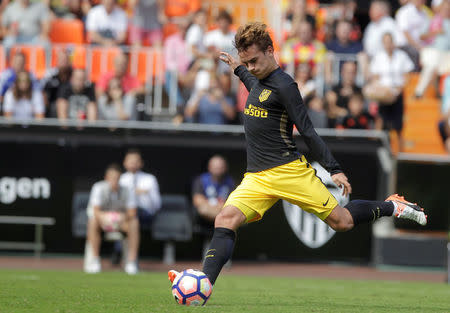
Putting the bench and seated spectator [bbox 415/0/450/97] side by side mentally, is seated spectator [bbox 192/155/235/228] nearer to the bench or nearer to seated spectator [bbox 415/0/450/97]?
the bench

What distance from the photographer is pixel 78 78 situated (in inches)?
595

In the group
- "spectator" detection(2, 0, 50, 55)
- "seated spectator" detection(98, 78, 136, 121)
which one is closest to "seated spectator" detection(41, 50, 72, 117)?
"seated spectator" detection(98, 78, 136, 121)

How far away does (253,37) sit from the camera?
742 cm

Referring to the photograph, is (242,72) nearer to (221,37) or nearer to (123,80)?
(123,80)

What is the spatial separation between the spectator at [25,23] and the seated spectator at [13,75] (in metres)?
1.70

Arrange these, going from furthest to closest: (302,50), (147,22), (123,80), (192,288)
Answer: (147,22) → (302,50) → (123,80) → (192,288)

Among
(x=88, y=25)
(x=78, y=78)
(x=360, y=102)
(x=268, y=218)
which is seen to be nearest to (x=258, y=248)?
(x=268, y=218)

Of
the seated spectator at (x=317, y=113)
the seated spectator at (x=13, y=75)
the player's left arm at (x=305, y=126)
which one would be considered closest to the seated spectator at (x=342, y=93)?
the seated spectator at (x=317, y=113)

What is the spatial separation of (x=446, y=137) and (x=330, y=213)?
8.35 m

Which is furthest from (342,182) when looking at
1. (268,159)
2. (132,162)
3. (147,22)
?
(147,22)

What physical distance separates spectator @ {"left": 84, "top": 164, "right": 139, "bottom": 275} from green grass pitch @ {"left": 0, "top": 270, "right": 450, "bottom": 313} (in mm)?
1373

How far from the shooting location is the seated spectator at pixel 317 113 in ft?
49.1

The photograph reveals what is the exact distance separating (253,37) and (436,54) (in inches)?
418

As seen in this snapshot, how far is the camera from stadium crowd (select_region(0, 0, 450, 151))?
15156 millimetres
